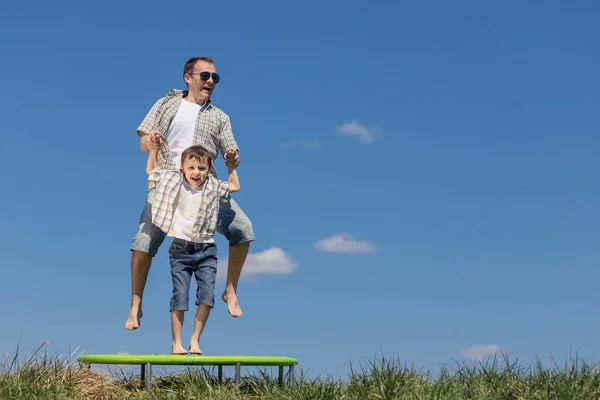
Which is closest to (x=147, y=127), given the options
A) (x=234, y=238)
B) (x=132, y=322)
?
(x=234, y=238)

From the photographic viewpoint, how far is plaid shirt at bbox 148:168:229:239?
8.16 metres

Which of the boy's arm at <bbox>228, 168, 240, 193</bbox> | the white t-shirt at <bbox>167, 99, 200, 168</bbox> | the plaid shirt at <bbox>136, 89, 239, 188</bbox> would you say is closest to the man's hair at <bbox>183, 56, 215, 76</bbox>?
the plaid shirt at <bbox>136, 89, 239, 188</bbox>

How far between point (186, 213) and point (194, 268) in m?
0.57

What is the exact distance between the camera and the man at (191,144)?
27.8 feet

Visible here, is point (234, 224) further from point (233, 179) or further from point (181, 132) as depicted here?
point (181, 132)

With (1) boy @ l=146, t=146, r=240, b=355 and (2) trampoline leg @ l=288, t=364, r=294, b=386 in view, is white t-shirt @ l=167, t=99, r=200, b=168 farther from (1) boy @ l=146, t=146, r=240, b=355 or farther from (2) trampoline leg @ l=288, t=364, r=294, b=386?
(2) trampoline leg @ l=288, t=364, r=294, b=386

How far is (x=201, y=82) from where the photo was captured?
29.3 feet

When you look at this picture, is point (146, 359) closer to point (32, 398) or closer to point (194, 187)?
point (32, 398)

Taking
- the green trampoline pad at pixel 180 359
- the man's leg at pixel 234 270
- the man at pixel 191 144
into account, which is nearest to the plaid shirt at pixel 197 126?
the man at pixel 191 144

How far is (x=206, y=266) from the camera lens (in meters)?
8.24

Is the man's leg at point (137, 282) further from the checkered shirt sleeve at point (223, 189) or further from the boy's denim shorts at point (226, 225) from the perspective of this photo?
the checkered shirt sleeve at point (223, 189)

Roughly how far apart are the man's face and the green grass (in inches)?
118

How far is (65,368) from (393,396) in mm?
3105

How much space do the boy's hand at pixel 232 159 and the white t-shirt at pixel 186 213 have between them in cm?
65
